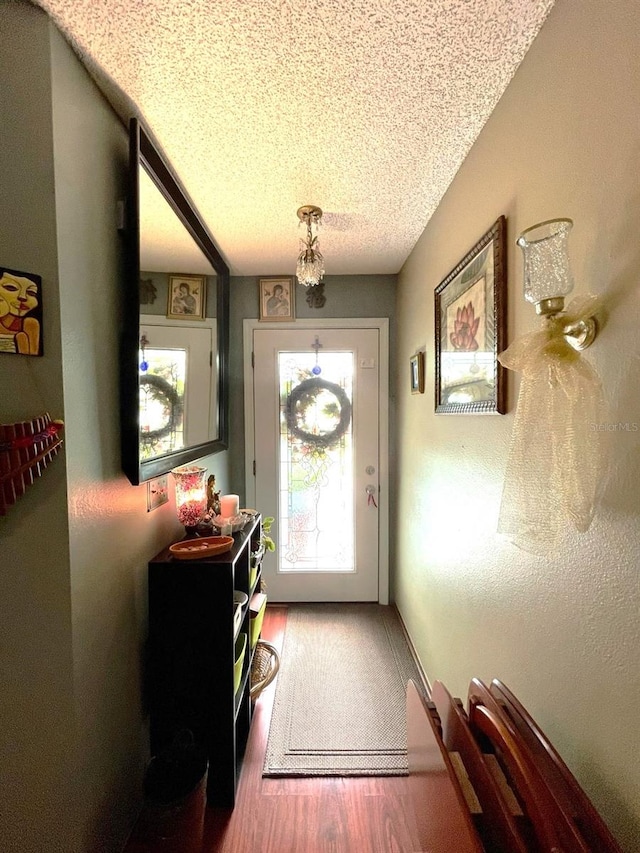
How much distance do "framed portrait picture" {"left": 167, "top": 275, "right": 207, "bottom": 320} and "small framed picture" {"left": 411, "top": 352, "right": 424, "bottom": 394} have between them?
1145 millimetres

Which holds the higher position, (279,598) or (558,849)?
(558,849)

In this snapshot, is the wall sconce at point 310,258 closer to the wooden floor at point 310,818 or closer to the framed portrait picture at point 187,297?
the framed portrait picture at point 187,297

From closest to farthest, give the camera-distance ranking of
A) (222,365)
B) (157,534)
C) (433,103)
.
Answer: (433,103), (157,534), (222,365)

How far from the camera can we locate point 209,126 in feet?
3.93

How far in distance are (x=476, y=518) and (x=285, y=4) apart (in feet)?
4.87

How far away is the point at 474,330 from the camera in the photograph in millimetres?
1232

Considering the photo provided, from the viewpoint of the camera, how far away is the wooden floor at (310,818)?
1.16 m

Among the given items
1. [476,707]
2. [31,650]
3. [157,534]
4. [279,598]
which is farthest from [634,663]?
[279,598]

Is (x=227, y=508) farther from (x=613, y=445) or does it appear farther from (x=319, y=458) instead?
(x=613, y=445)

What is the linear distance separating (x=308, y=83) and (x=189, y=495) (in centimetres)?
143

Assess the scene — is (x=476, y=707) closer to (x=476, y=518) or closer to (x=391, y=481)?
(x=476, y=518)

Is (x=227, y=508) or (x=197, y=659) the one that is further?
(x=227, y=508)

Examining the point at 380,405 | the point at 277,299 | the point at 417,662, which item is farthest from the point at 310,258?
the point at 417,662

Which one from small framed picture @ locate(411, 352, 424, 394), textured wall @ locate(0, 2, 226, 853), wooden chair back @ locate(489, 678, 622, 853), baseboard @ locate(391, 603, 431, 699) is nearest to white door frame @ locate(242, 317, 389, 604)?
baseboard @ locate(391, 603, 431, 699)
